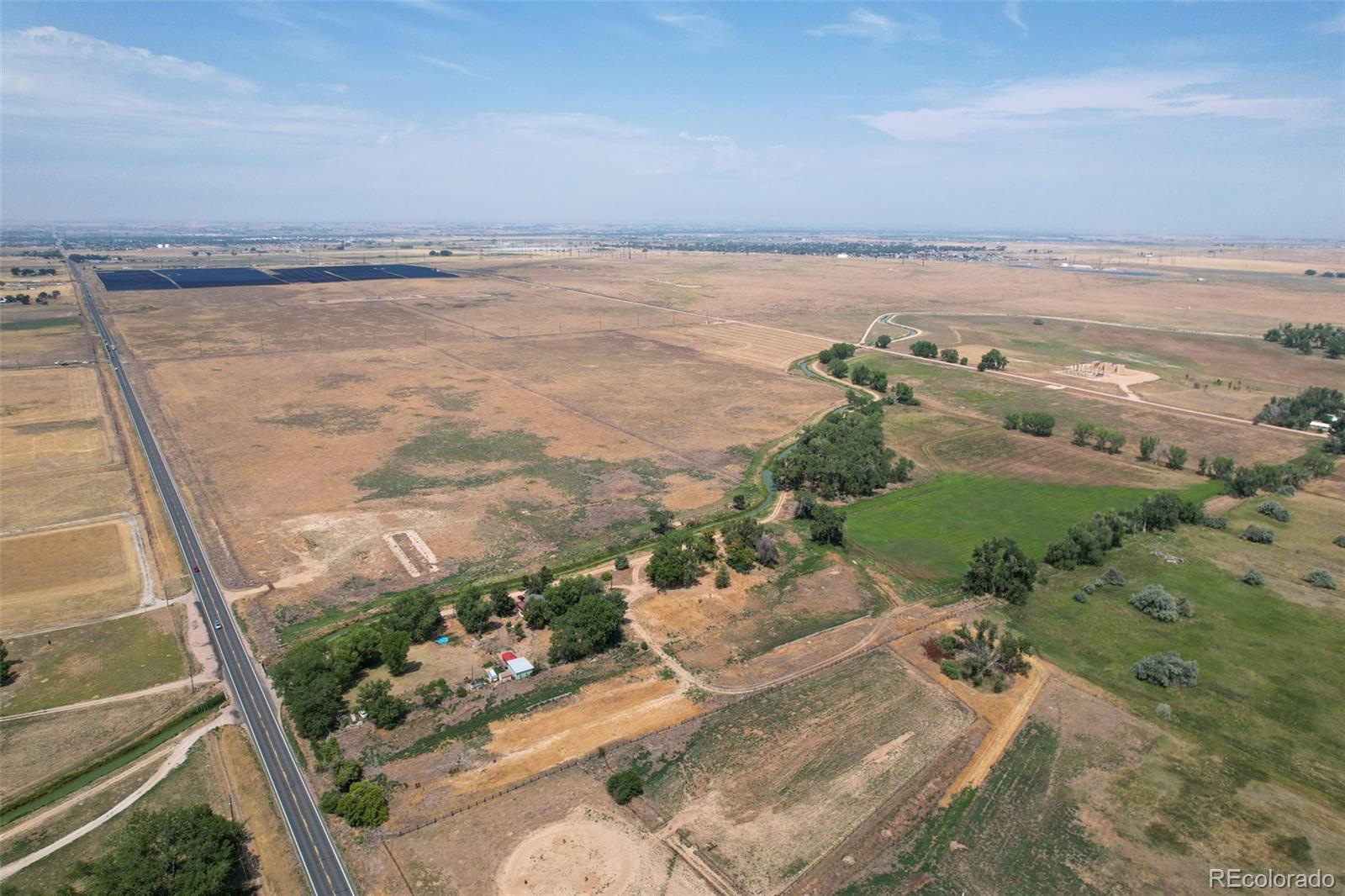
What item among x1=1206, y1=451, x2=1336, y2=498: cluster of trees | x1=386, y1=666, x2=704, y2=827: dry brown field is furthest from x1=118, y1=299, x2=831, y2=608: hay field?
x1=1206, y1=451, x2=1336, y2=498: cluster of trees

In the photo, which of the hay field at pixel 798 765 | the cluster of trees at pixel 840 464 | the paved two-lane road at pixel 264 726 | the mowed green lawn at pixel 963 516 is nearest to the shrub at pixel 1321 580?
the mowed green lawn at pixel 963 516

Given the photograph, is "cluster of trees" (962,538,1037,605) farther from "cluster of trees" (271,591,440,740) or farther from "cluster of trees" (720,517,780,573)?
"cluster of trees" (271,591,440,740)

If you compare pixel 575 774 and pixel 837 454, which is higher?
pixel 837 454

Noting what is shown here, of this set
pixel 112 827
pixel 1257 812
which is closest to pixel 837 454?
pixel 1257 812

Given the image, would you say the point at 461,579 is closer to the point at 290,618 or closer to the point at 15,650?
the point at 290,618

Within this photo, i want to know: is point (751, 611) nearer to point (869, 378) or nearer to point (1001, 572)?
point (1001, 572)
